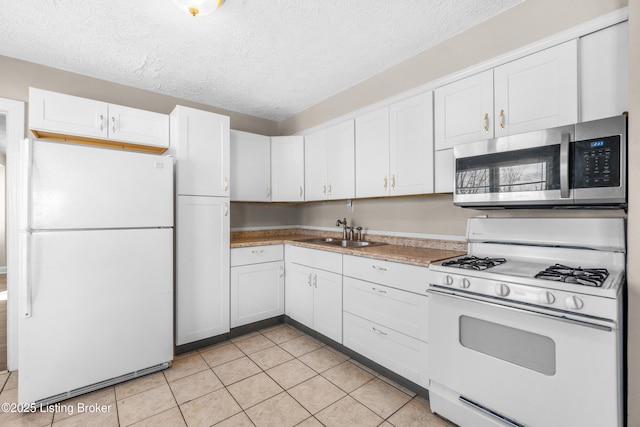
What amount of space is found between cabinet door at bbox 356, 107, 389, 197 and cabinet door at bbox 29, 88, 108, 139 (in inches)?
85.0

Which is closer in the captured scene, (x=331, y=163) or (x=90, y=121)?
(x=90, y=121)

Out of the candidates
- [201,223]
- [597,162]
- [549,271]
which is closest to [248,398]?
[201,223]

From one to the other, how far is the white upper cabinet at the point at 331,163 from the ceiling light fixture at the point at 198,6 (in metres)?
1.47

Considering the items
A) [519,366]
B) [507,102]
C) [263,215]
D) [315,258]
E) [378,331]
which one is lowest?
[378,331]

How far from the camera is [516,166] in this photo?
1692 mm

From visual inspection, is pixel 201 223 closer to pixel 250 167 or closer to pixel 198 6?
pixel 250 167

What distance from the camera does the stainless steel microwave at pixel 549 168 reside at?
1.41 meters

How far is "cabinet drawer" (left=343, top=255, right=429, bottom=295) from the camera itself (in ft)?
6.26

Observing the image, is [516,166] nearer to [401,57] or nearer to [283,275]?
[401,57]

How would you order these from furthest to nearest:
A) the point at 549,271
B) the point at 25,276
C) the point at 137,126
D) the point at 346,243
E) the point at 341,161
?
1. the point at 346,243
2. the point at 341,161
3. the point at 137,126
4. the point at 25,276
5. the point at 549,271

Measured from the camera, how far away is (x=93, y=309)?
6.61 feet

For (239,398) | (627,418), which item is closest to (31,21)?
(239,398)

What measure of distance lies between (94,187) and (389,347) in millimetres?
2300

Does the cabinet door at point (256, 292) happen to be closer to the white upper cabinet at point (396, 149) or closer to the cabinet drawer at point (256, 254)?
the cabinet drawer at point (256, 254)
